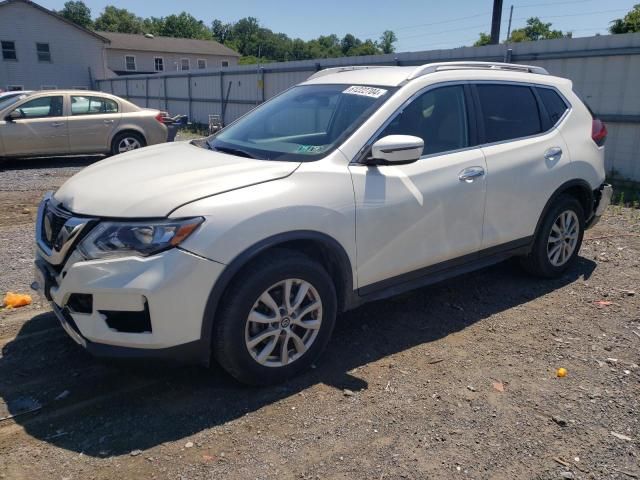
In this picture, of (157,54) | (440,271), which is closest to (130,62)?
(157,54)

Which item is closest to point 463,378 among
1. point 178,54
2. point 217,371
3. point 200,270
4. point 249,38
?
point 217,371

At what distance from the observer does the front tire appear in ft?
9.95

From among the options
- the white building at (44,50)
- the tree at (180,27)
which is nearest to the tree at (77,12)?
the tree at (180,27)

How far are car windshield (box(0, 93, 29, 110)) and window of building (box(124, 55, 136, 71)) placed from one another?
42.5 metres

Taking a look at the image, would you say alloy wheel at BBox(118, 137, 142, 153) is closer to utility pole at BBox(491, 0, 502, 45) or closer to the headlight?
the headlight

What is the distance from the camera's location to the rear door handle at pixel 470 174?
13.1 ft

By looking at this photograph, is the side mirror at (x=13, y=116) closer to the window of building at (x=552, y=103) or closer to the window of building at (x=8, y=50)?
the window of building at (x=552, y=103)

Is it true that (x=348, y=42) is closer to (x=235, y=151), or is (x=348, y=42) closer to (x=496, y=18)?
(x=496, y=18)

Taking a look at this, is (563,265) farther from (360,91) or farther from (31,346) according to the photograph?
(31,346)

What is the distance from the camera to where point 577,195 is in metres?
5.14

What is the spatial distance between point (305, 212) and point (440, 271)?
137 centimetres

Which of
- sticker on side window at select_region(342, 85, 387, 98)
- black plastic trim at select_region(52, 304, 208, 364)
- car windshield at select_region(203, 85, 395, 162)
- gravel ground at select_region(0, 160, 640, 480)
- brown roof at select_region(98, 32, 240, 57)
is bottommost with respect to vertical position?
gravel ground at select_region(0, 160, 640, 480)

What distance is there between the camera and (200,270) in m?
2.86

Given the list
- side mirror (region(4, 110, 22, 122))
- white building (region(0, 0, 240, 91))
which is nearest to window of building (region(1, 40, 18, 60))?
white building (region(0, 0, 240, 91))
